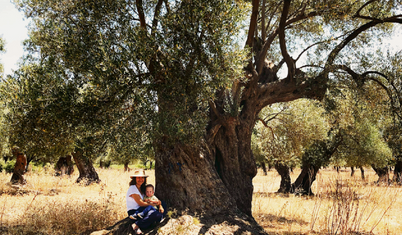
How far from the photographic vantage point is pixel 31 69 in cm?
789

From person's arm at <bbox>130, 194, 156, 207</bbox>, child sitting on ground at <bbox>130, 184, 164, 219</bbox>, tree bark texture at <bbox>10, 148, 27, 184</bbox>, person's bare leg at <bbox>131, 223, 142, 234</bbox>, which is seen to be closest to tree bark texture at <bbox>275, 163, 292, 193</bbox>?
child sitting on ground at <bbox>130, 184, 164, 219</bbox>

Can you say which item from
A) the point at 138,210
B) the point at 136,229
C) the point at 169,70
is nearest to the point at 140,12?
the point at 169,70

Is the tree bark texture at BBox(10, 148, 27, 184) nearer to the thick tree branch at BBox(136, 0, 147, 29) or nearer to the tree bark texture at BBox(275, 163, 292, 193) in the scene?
the thick tree branch at BBox(136, 0, 147, 29)

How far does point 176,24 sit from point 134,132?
3007mm

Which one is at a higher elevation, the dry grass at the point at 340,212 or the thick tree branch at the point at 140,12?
the thick tree branch at the point at 140,12

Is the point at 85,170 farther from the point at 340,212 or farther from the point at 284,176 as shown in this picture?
the point at 340,212

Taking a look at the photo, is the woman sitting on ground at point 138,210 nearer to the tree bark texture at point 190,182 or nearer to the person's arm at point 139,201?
the person's arm at point 139,201

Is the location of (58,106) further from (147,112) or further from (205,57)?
(205,57)

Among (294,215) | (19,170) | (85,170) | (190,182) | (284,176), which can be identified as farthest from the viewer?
(284,176)

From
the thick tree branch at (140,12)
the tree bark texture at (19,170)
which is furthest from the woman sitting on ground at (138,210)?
the tree bark texture at (19,170)

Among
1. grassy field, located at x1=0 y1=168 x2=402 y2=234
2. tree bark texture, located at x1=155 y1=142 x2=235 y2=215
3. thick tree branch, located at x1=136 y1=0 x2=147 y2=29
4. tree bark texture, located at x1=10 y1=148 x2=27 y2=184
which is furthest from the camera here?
tree bark texture, located at x1=10 y1=148 x2=27 y2=184

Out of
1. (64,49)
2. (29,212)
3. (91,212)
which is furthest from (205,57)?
(29,212)

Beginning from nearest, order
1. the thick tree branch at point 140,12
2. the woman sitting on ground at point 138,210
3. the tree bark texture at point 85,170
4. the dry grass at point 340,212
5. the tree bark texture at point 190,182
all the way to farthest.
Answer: the dry grass at point 340,212 < the woman sitting on ground at point 138,210 < the tree bark texture at point 190,182 < the thick tree branch at point 140,12 < the tree bark texture at point 85,170

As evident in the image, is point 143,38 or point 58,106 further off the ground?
point 143,38
